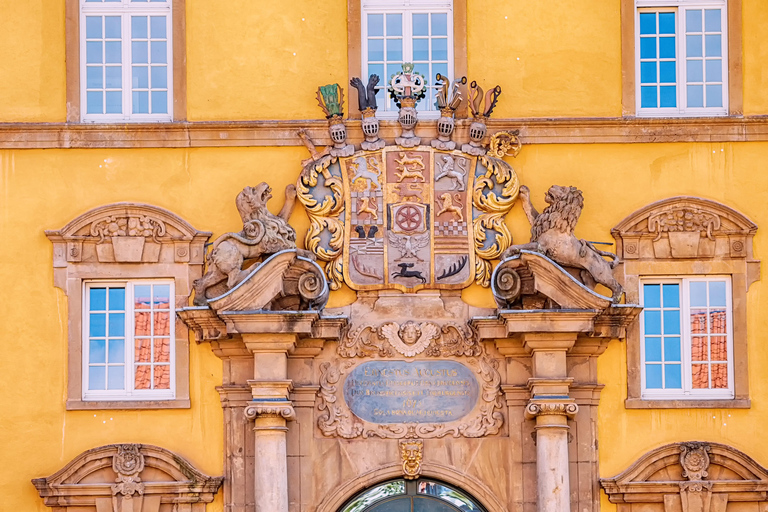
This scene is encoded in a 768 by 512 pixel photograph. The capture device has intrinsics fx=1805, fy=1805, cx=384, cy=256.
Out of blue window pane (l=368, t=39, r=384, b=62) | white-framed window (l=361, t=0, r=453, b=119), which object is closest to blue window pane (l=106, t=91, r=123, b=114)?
white-framed window (l=361, t=0, r=453, b=119)

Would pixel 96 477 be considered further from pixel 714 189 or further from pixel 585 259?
pixel 714 189

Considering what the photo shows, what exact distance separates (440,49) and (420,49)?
237mm

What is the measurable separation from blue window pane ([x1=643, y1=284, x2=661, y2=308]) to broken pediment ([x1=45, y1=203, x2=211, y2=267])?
507 cm

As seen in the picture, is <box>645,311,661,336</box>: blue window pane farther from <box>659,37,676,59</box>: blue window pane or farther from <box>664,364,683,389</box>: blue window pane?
<box>659,37,676,59</box>: blue window pane

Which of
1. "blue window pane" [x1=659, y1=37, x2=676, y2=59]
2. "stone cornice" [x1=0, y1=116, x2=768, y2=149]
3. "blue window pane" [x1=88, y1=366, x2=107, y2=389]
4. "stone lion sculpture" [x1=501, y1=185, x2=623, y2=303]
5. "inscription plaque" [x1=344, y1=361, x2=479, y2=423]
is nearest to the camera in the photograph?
"stone lion sculpture" [x1=501, y1=185, x2=623, y2=303]

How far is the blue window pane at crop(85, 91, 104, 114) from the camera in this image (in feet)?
69.4

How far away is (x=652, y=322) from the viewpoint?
2069 cm

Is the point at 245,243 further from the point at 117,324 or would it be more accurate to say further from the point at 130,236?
the point at 117,324

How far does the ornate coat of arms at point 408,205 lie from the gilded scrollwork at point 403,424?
1.02m

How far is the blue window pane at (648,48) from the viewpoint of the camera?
21250 mm

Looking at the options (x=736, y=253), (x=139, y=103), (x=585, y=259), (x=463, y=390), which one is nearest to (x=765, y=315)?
(x=736, y=253)

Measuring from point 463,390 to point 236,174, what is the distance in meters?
3.62

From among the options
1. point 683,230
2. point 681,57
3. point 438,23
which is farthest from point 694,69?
point 438,23

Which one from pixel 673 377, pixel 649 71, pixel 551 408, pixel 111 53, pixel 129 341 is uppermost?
pixel 111 53
